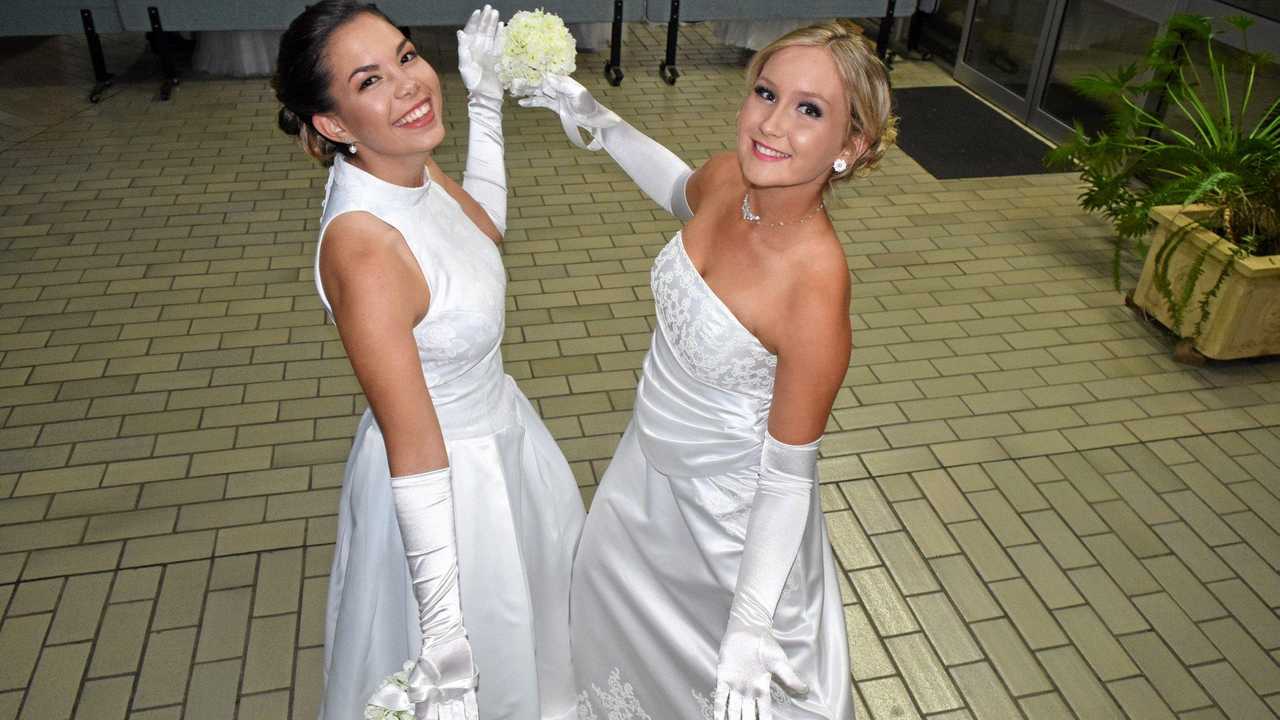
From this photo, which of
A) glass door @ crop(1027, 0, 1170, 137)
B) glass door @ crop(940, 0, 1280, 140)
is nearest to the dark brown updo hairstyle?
glass door @ crop(940, 0, 1280, 140)

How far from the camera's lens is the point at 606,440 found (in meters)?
4.05

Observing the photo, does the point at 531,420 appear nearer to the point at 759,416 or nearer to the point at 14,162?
the point at 759,416

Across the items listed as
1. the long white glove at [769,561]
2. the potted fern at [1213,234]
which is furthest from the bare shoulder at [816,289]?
the potted fern at [1213,234]

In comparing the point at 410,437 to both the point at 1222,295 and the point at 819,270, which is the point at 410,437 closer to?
the point at 819,270

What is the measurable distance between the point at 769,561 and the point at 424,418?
0.75 m

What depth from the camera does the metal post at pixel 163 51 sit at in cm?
715

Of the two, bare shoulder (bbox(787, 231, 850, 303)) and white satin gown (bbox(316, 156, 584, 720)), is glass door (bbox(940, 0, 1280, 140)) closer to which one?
bare shoulder (bbox(787, 231, 850, 303))

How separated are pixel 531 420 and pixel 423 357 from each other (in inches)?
20.4

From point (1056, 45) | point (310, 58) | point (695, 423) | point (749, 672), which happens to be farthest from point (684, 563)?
point (1056, 45)

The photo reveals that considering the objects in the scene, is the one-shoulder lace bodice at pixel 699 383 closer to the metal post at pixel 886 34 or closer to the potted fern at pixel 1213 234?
the potted fern at pixel 1213 234

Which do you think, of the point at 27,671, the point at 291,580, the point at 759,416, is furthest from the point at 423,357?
the point at 27,671

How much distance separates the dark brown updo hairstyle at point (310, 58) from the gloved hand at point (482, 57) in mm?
718

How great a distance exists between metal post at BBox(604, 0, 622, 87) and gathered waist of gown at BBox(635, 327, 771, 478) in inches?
236

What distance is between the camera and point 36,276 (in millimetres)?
5027
